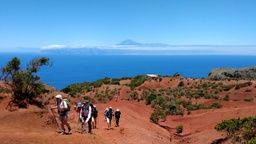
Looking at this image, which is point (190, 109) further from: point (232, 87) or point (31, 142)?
point (31, 142)

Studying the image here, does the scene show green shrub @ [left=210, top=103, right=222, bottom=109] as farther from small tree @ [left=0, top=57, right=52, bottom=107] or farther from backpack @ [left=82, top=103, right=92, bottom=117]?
backpack @ [left=82, top=103, right=92, bottom=117]

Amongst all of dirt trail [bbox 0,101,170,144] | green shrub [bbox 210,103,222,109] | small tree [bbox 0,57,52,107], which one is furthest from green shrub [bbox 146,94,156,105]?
small tree [bbox 0,57,52,107]

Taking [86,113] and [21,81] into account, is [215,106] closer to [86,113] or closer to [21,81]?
[21,81]

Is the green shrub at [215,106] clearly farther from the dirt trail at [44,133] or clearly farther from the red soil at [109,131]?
the dirt trail at [44,133]

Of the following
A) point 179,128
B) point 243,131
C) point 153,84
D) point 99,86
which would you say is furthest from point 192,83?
point 243,131

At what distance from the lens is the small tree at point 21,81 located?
20.2 m

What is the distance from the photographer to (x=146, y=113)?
104 feet

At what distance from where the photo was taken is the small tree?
66.4 ft

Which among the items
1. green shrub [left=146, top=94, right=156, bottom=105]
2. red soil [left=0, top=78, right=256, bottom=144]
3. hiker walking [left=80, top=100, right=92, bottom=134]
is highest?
hiker walking [left=80, top=100, right=92, bottom=134]

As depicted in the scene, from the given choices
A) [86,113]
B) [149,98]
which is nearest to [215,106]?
[149,98]

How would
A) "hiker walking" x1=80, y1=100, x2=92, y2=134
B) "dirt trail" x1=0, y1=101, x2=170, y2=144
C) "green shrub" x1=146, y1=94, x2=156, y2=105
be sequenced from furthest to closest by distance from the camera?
"green shrub" x1=146, y1=94, x2=156, y2=105 < "hiker walking" x1=80, y1=100, x2=92, y2=134 < "dirt trail" x1=0, y1=101, x2=170, y2=144

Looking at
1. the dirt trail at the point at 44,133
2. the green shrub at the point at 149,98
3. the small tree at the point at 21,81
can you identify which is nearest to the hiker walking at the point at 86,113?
the dirt trail at the point at 44,133

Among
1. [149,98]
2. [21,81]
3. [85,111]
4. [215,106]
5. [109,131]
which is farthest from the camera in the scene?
[149,98]

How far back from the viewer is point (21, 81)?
2116 centimetres
